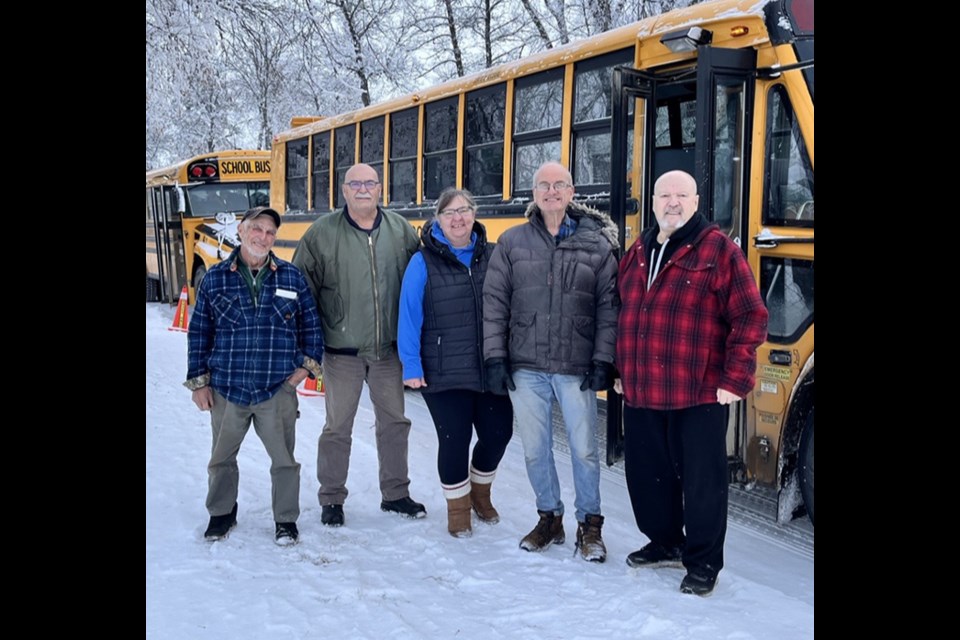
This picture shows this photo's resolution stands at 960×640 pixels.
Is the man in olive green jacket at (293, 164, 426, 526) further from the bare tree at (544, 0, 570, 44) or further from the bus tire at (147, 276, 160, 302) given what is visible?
the bus tire at (147, 276, 160, 302)

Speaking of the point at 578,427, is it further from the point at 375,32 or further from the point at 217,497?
the point at 375,32

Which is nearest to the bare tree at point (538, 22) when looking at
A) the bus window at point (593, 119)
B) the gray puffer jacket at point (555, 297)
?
the bus window at point (593, 119)

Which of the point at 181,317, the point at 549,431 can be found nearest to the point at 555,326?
the point at 549,431

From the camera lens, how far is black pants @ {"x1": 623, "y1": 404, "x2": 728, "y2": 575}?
143 inches

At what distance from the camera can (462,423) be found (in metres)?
4.37

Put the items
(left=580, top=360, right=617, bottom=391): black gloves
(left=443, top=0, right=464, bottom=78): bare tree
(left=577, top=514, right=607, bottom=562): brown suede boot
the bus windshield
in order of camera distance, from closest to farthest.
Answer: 1. (left=580, top=360, right=617, bottom=391): black gloves
2. (left=577, top=514, right=607, bottom=562): brown suede boot
3. the bus windshield
4. (left=443, top=0, right=464, bottom=78): bare tree

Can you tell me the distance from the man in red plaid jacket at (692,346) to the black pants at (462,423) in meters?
0.85

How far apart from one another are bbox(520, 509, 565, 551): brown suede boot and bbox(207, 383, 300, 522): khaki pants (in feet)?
3.81

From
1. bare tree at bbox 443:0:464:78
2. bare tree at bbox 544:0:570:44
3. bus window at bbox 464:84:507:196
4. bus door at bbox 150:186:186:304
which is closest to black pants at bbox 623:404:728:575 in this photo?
bus window at bbox 464:84:507:196

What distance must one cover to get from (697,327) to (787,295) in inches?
36.6

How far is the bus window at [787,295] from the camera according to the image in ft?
13.6
